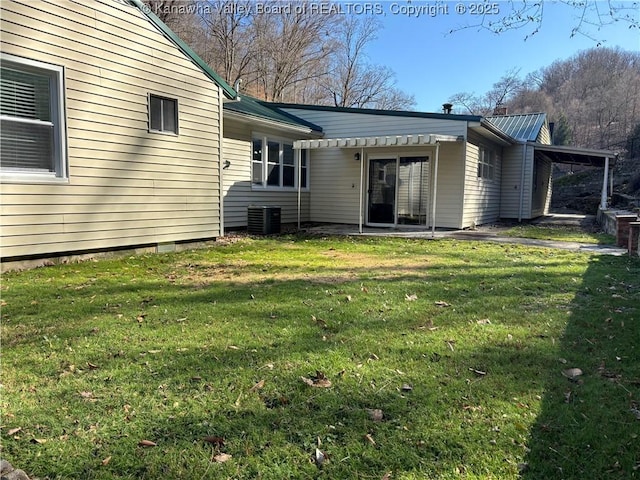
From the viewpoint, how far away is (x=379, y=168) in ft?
41.5

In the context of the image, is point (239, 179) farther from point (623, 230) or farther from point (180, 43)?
point (623, 230)

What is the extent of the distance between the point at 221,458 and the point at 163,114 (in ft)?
22.6

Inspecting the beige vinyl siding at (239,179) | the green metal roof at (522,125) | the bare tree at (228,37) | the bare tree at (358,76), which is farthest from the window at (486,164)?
the bare tree at (358,76)

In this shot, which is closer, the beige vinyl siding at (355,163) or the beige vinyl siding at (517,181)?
the beige vinyl siding at (355,163)

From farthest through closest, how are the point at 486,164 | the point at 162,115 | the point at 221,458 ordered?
the point at 486,164, the point at 162,115, the point at 221,458

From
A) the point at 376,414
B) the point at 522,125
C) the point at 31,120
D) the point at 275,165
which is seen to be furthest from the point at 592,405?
the point at 522,125

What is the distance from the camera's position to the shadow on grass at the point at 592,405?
193 centimetres

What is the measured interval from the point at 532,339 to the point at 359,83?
29.7 meters

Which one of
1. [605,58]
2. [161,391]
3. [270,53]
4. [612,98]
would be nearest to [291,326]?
[161,391]

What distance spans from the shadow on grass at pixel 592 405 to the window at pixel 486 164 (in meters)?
9.84

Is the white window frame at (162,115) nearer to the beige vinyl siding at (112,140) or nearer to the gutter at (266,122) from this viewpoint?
the beige vinyl siding at (112,140)

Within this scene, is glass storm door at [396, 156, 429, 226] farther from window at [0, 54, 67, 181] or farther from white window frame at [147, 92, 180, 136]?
window at [0, 54, 67, 181]

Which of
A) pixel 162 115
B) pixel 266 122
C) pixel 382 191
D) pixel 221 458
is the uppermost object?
pixel 266 122

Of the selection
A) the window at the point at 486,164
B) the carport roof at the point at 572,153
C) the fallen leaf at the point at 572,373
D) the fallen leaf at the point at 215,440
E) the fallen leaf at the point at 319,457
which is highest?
the carport roof at the point at 572,153
